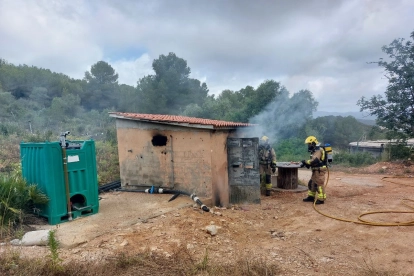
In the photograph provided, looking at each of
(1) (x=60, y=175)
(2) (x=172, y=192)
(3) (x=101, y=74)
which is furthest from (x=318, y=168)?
(3) (x=101, y=74)

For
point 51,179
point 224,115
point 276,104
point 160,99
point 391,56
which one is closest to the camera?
point 51,179

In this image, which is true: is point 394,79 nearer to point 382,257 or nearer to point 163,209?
point 382,257

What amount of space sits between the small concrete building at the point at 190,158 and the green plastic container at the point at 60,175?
7.27 feet

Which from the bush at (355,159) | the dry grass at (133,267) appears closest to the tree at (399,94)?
the bush at (355,159)

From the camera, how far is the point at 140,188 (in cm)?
855

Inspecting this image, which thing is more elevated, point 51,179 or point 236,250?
point 51,179

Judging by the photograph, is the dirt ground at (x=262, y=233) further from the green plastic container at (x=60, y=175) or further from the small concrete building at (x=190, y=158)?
the small concrete building at (x=190, y=158)

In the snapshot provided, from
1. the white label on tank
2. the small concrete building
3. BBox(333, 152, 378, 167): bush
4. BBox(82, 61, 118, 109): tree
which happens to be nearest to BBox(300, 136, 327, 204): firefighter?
the small concrete building

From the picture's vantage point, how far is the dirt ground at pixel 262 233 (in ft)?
14.6

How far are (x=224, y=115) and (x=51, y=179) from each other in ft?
72.4

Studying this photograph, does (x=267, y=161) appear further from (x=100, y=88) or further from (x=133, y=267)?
(x=100, y=88)

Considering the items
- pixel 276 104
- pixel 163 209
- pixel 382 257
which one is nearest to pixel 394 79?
pixel 276 104

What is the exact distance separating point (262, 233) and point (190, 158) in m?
2.77

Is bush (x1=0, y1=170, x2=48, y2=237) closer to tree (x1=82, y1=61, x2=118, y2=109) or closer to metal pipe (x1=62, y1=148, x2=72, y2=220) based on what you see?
metal pipe (x1=62, y1=148, x2=72, y2=220)
